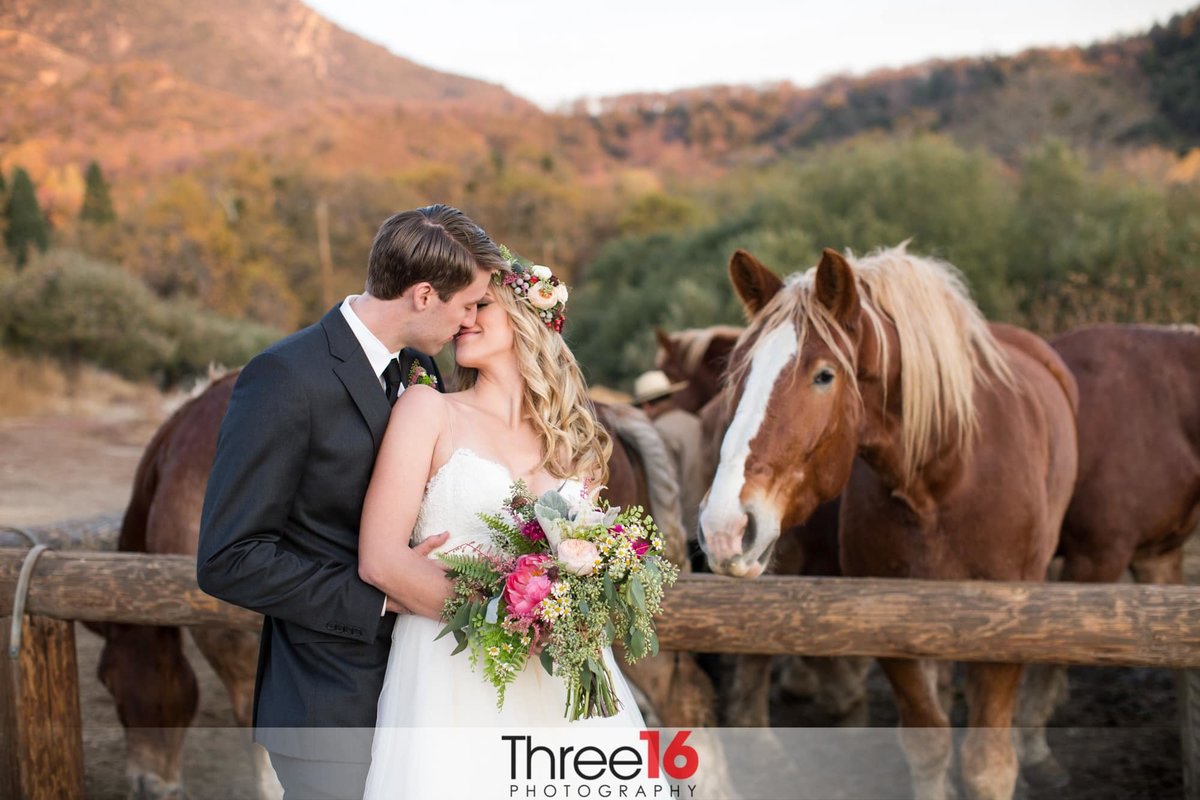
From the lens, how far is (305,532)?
6.45 feet

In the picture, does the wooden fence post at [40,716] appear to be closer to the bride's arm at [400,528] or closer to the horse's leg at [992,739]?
the bride's arm at [400,528]

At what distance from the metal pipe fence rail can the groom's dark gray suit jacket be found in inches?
45.4

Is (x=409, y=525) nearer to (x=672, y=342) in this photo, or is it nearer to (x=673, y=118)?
(x=672, y=342)

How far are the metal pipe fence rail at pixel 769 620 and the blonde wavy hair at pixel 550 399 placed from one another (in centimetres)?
94

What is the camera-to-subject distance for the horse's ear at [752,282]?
2.96 meters

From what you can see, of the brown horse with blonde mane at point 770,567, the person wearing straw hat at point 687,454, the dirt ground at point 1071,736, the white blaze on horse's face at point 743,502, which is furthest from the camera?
the person wearing straw hat at point 687,454

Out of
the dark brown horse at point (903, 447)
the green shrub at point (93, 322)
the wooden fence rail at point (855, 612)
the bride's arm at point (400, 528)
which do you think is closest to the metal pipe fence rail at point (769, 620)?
the wooden fence rail at point (855, 612)

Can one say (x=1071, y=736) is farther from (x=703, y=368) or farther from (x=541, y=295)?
(x=541, y=295)

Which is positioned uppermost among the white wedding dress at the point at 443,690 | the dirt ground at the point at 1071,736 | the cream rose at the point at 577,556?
the cream rose at the point at 577,556

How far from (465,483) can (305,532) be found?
1.14 ft

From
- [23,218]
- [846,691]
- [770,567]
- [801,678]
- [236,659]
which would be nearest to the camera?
[236,659]

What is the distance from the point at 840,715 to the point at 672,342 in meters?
2.37

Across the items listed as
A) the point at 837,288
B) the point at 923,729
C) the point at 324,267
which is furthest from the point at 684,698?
the point at 324,267

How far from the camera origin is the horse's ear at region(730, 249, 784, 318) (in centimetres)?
296
